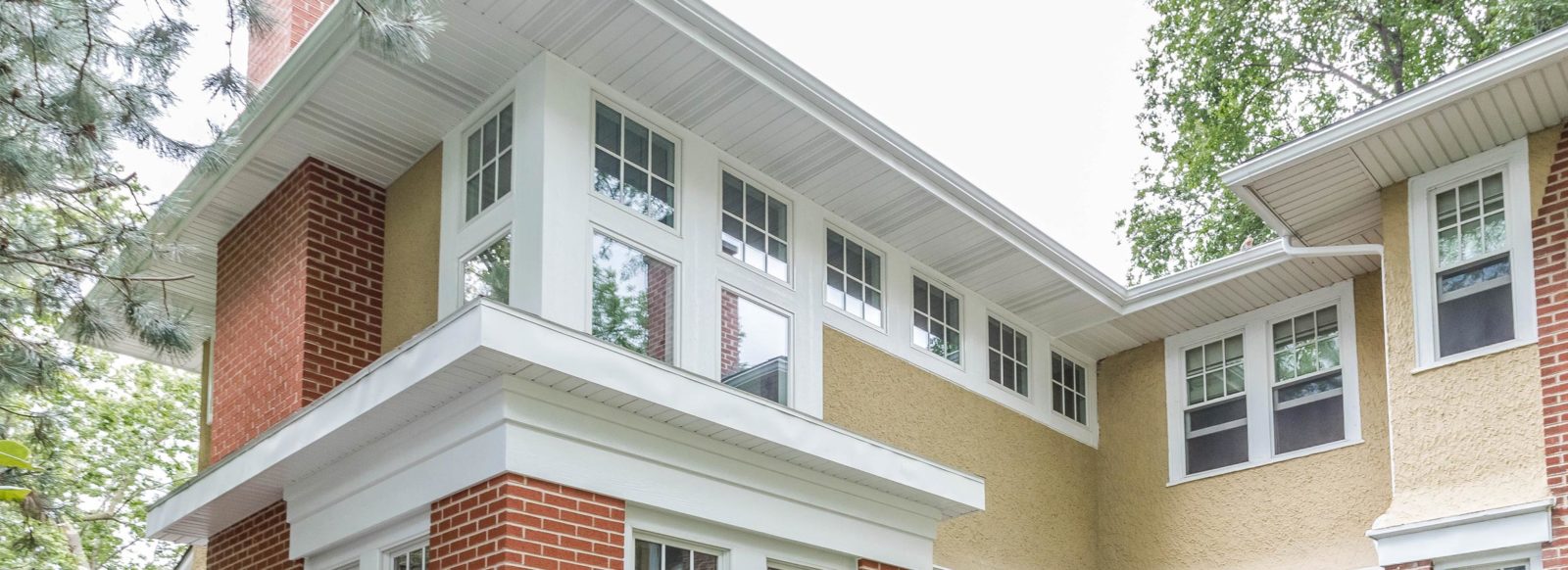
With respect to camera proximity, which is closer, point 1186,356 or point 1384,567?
point 1384,567

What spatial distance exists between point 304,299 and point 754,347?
3.03 metres

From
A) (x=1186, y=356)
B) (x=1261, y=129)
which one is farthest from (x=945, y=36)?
(x=1186, y=356)

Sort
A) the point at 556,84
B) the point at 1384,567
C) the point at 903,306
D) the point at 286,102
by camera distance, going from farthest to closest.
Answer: the point at 903,306 < the point at 1384,567 < the point at 286,102 < the point at 556,84

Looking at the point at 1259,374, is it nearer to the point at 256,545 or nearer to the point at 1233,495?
the point at 1233,495

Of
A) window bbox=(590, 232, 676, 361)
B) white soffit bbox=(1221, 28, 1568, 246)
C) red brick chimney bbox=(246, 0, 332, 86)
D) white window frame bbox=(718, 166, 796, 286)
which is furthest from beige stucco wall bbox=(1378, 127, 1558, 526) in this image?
red brick chimney bbox=(246, 0, 332, 86)

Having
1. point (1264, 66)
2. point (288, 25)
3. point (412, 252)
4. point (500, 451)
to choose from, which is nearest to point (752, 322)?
point (412, 252)

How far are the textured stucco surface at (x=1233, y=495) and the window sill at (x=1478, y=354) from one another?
1.40m

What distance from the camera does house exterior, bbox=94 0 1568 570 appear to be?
752 cm

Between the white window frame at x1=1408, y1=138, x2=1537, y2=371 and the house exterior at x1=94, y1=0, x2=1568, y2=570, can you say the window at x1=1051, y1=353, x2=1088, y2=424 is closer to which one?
the house exterior at x1=94, y1=0, x2=1568, y2=570

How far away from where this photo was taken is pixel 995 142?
1935 inches

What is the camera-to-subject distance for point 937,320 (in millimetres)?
11062

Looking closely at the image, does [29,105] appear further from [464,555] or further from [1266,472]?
[1266,472]

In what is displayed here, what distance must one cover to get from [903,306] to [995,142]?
3942 centimetres

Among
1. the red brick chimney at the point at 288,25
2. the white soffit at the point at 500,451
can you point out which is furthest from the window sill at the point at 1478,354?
the red brick chimney at the point at 288,25
